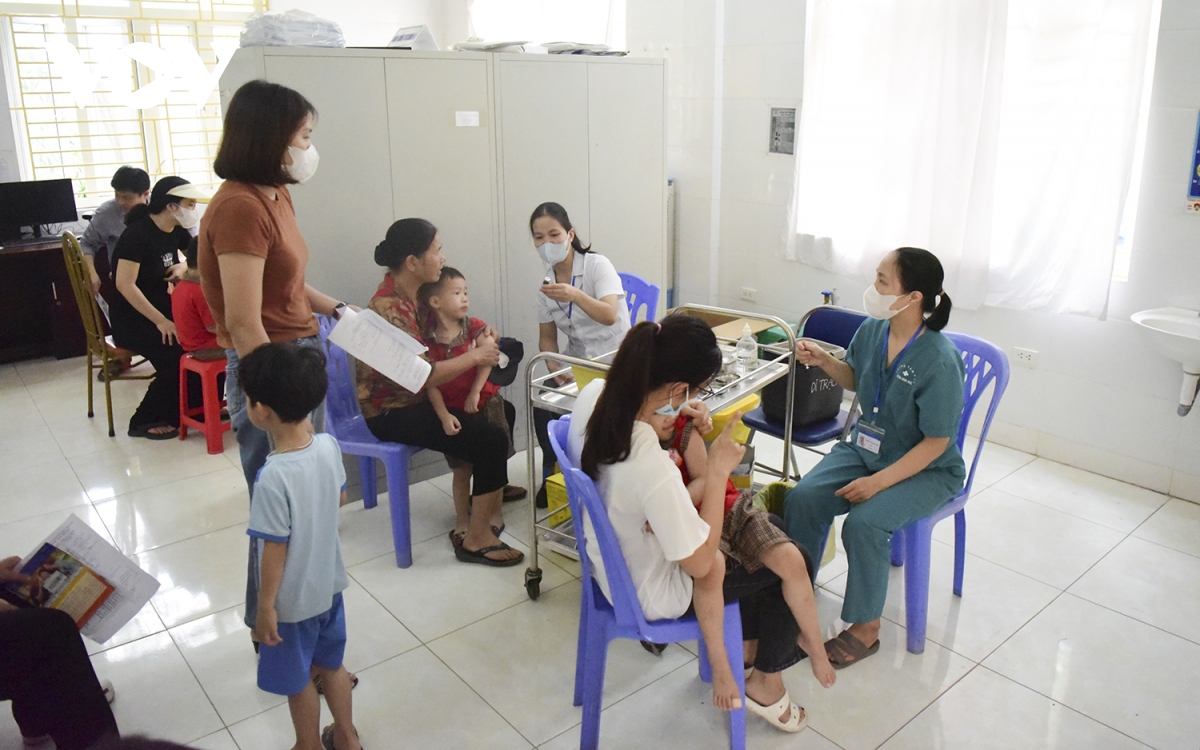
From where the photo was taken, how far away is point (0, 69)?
570cm

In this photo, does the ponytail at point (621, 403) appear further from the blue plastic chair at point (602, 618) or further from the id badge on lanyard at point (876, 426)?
the id badge on lanyard at point (876, 426)

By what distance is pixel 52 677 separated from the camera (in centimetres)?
192

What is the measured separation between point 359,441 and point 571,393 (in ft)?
2.94

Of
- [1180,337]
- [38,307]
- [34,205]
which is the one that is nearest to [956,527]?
[1180,337]

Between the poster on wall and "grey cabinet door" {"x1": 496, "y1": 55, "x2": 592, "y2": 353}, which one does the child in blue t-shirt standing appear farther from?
the poster on wall

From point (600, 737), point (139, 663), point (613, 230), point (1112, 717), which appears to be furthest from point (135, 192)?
point (1112, 717)

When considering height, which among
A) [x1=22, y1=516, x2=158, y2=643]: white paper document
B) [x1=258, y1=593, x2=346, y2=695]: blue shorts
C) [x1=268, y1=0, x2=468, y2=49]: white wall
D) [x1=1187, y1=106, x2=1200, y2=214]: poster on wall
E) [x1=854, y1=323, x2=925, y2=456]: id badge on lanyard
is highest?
[x1=268, y1=0, x2=468, y2=49]: white wall

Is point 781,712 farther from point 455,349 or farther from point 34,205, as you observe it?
point 34,205

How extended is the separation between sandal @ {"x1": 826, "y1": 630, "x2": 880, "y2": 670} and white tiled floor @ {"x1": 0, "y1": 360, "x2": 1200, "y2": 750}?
38 mm

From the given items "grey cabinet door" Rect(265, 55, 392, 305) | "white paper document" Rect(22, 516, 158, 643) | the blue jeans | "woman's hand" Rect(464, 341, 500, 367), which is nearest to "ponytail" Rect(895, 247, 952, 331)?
"woman's hand" Rect(464, 341, 500, 367)

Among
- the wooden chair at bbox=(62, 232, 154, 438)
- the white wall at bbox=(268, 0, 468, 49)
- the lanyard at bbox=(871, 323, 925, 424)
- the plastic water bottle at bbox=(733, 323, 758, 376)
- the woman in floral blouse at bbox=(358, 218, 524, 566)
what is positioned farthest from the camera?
the white wall at bbox=(268, 0, 468, 49)

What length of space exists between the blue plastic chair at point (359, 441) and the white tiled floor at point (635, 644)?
149mm

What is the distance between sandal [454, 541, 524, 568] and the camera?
3086 mm

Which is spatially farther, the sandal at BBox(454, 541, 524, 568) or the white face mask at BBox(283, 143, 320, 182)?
the sandal at BBox(454, 541, 524, 568)
